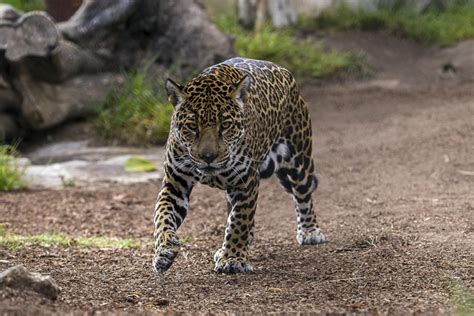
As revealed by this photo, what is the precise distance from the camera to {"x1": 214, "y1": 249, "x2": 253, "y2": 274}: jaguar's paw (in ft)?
22.1

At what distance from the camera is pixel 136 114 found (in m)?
12.6

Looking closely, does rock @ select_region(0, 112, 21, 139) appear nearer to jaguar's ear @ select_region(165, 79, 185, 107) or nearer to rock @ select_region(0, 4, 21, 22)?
rock @ select_region(0, 4, 21, 22)

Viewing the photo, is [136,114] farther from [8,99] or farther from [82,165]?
[8,99]

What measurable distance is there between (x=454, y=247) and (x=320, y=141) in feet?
18.7

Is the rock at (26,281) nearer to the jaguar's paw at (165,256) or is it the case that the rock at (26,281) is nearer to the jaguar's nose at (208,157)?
the jaguar's paw at (165,256)

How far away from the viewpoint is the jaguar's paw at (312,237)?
308 inches

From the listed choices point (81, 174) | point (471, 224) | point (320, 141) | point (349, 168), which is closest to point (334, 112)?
point (320, 141)

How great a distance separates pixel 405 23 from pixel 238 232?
12069mm

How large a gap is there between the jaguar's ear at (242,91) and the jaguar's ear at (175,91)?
13.0 inches

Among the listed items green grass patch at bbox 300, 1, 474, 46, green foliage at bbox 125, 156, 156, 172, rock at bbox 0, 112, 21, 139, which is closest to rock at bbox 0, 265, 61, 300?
green foliage at bbox 125, 156, 156, 172

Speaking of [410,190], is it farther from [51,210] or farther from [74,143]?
[74,143]

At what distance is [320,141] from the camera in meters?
12.7

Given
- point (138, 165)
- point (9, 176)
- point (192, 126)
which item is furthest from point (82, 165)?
point (192, 126)

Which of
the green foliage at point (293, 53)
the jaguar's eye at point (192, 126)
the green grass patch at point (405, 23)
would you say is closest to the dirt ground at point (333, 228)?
the green foliage at point (293, 53)
